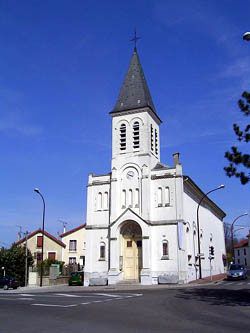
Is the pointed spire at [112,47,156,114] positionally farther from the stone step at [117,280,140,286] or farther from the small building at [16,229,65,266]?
the small building at [16,229,65,266]

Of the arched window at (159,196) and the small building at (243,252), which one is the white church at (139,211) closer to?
the arched window at (159,196)

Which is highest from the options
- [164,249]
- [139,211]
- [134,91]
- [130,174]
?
[134,91]

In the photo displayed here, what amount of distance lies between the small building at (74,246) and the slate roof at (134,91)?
25.7 meters

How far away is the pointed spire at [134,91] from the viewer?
1545 inches

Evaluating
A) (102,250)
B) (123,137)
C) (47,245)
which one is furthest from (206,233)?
(47,245)

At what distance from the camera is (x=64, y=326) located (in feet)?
36.8

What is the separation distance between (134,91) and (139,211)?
1199 cm

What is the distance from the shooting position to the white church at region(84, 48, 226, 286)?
34.7m

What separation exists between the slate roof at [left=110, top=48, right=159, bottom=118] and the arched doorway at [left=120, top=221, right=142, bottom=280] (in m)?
11.1

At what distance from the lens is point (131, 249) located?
36219mm

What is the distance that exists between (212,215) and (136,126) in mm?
22110

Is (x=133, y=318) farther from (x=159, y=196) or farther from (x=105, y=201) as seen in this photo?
(x=105, y=201)

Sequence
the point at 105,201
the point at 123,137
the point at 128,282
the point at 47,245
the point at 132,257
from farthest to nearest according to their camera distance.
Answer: the point at 47,245, the point at 123,137, the point at 105,201, the point at 132,257, the point at 128,282

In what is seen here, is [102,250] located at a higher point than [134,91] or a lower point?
lower
